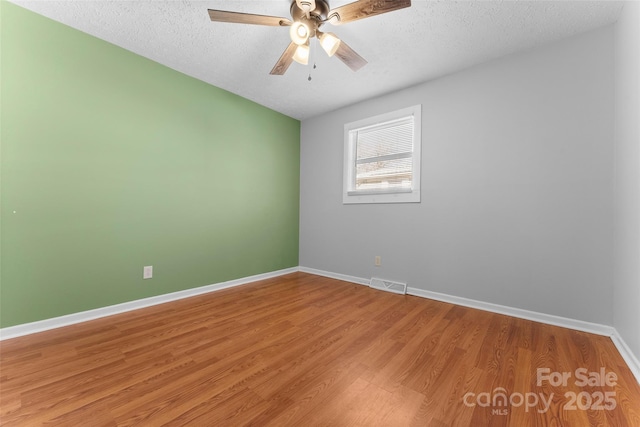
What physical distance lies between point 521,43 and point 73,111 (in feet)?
12.8

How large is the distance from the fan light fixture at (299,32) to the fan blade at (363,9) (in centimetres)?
19

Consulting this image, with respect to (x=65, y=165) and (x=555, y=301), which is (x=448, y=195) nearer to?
(x=555, y=301)

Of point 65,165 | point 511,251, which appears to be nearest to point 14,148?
point 65,165

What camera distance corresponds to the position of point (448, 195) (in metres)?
2.69

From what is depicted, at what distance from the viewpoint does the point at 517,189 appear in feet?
7.55

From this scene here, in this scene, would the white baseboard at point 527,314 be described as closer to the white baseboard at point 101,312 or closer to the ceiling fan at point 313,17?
the white baseboard at point 101,312

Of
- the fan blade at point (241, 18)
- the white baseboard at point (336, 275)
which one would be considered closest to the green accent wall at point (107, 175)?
the white baseboard at point (336, 275)

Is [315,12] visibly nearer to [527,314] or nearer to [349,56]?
[349,56]

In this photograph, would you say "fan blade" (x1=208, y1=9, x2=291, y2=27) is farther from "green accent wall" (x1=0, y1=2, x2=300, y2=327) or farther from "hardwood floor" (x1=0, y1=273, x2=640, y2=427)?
"hardwood floor" (x1=0, y1=273, x2=640, y2=427)

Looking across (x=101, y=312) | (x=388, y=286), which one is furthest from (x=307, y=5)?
(x=101, y=312)

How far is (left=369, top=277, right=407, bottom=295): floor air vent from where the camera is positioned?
2953 mm

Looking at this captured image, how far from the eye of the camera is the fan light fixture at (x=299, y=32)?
173cm

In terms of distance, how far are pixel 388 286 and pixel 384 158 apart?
1653mm

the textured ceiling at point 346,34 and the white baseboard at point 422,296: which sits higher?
the textured ceiling at point 346,34
